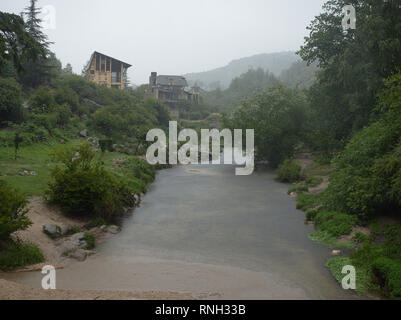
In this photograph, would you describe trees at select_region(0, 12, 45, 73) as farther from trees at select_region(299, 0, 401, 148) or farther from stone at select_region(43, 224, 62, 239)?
trees at select_region(299, 0, 401, 148)

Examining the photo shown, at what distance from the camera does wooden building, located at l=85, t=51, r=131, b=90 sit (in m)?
63.4

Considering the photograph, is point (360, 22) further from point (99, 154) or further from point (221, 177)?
point (99, 154)

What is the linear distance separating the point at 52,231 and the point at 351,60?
81.1ft

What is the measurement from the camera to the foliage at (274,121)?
37.0 meters

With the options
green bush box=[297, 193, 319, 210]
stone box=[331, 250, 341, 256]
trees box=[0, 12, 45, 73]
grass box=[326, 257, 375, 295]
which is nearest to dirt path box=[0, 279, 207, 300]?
grass box=[326, 257, 375, 295]

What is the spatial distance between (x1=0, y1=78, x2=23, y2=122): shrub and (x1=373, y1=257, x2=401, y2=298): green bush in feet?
99.0

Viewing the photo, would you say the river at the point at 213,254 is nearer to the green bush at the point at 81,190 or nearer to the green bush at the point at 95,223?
the green bush at the point at 95,223

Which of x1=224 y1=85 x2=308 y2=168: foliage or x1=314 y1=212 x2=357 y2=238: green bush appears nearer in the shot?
x1=314 y1=212 x2=357 y2=238: green bush

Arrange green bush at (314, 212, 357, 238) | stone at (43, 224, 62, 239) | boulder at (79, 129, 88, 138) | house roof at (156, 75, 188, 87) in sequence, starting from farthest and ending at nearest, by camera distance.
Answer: house roof at (156, 75, 188, 87), boulder at (79, 129, 88, 138), green bush at (314, 212, 357, 238), stone at (43, 224, 62, 239)

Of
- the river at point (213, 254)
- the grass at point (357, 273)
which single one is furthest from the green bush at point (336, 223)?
the grass at point (357, 273)

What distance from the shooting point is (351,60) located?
27.7 m

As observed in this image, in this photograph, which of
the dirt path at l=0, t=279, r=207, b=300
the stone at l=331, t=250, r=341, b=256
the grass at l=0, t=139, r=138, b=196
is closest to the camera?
the dirt path at l=0, t=279, r=207, b=300

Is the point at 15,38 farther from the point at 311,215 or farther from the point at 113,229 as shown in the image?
the point at 311,215

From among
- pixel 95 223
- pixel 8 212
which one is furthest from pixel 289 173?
pixel 8 212
